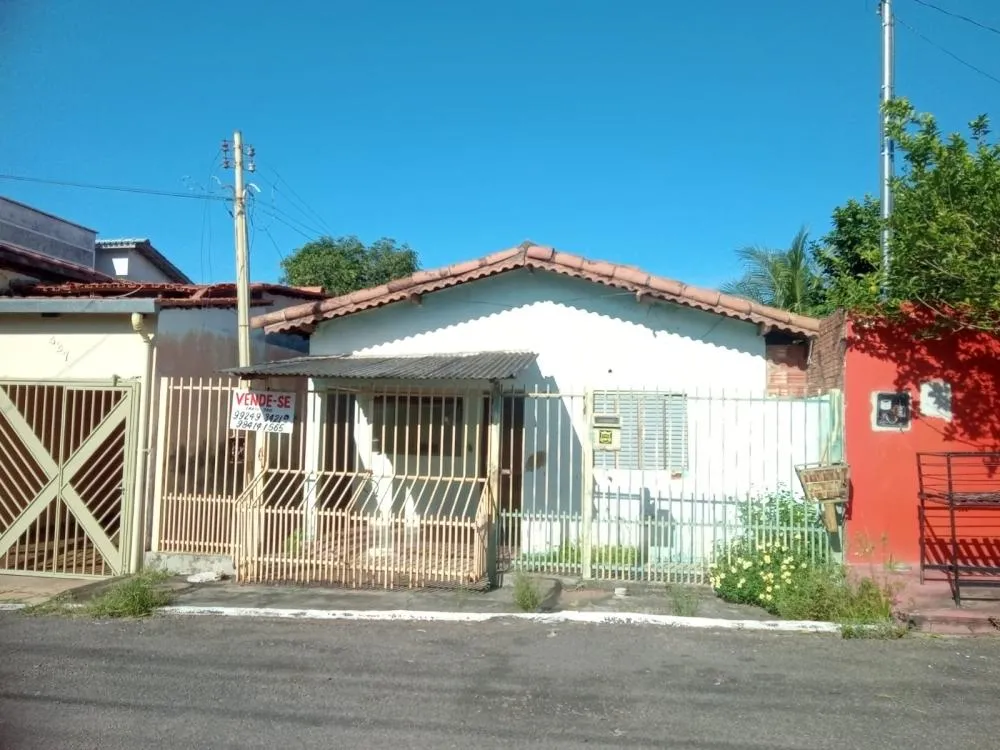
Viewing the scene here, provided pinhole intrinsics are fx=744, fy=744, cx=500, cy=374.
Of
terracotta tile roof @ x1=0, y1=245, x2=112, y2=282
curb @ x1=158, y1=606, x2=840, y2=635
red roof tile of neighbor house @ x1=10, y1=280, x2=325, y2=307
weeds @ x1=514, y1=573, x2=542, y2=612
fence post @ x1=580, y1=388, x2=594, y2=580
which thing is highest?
terracotta tile roof @ x1=0, y1=245, x2=112, y2=282

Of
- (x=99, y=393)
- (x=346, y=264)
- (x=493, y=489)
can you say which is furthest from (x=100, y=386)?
(x=346, y=264)

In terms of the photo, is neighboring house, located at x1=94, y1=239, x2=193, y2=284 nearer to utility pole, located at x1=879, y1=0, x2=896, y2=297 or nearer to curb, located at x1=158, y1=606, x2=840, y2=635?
curb, located at x1=158, y1=606, x2=840, y2=635

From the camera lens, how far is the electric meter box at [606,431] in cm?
773

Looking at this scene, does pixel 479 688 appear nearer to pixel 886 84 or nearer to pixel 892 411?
pixel 892 411

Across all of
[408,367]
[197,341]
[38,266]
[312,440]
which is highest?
[38,266]

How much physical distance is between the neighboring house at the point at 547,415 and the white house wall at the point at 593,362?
20 mm

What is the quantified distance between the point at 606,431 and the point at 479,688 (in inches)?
135

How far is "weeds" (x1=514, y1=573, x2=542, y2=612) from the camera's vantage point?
6.89m

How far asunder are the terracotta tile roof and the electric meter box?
8.94 metres

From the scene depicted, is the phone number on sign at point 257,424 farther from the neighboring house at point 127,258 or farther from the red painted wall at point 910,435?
the neighboring house at point 127,258

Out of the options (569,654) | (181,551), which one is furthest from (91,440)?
(569,654)

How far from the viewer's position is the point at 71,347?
28.6 feet

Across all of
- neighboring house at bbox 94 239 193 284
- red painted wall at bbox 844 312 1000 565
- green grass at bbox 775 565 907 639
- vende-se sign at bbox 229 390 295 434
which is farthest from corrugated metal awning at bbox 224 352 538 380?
neighboring house at bbox 94 239 193 284

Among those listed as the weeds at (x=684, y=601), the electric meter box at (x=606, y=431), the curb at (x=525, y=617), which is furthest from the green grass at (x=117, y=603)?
the weeds at (x=684, y=601)
